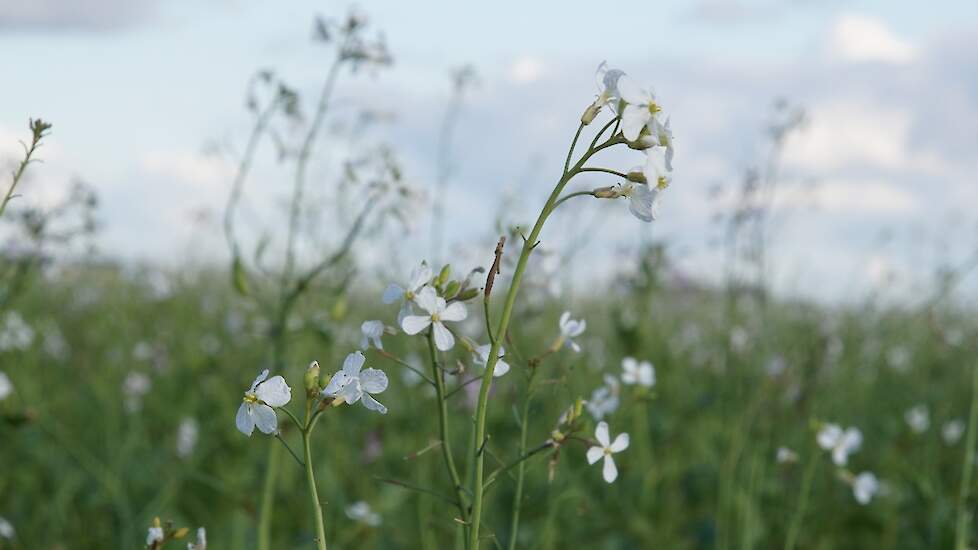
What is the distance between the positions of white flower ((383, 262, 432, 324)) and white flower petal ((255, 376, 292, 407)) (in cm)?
17

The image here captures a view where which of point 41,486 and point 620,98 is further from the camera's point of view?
point 41,486

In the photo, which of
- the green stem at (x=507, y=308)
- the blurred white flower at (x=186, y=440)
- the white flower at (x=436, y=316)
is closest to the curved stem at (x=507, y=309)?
the green stem at (x=507, y=308)

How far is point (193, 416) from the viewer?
4.63 m

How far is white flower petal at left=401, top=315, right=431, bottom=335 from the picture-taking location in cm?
117

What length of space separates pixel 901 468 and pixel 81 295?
6469 millimetres

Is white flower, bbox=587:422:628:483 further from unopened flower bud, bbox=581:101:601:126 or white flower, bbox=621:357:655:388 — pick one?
white flower, bbox=621:357:655:388

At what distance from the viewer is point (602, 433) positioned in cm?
135

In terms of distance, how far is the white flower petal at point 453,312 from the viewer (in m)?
1.21

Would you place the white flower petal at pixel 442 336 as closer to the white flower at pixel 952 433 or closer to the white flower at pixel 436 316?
the white flower at pixel 436 316

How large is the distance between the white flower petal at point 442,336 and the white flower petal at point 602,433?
0.27 metres

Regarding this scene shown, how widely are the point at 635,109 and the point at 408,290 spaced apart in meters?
0.36

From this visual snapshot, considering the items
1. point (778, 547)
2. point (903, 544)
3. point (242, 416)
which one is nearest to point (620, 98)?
point (242, 416)

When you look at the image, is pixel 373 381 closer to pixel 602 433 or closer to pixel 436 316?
pixel 436 316

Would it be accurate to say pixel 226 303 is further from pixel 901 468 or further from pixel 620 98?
pixel 620 98
